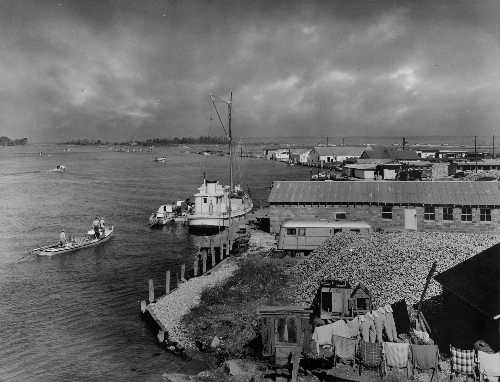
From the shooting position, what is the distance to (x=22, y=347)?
89.2ft

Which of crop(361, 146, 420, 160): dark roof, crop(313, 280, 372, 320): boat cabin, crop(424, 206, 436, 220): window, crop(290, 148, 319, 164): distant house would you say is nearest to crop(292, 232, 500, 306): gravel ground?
crop(313, 280, 372, 320): boat cabin

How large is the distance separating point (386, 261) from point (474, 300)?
35.3 feet

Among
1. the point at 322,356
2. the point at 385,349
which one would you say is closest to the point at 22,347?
the point at 322,356

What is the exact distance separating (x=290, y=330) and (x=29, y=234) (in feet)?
144

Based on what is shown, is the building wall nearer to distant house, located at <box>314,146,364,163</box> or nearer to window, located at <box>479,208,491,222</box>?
window, located at <box>479,208,491,222</box>

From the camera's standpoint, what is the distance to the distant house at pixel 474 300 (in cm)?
1909

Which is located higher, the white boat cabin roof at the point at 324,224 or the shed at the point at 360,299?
the white boat cabin roof at the point at 324,224

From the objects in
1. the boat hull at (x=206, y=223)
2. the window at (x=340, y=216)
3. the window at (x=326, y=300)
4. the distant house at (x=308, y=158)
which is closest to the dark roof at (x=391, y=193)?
the window at (x=340, y=216)

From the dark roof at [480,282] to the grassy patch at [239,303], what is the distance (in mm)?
9562

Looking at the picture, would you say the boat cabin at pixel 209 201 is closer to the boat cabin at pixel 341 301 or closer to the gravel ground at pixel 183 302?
the gravel ground at pixel 183 302

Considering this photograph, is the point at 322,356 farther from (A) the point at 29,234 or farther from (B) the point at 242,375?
(A) the point at 29,234

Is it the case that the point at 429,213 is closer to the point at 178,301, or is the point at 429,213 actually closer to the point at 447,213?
the point at 447,213

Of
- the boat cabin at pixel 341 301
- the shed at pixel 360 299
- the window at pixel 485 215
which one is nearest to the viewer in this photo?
the boat cabin at pixel 341 301

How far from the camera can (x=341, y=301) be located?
24.3 meters
